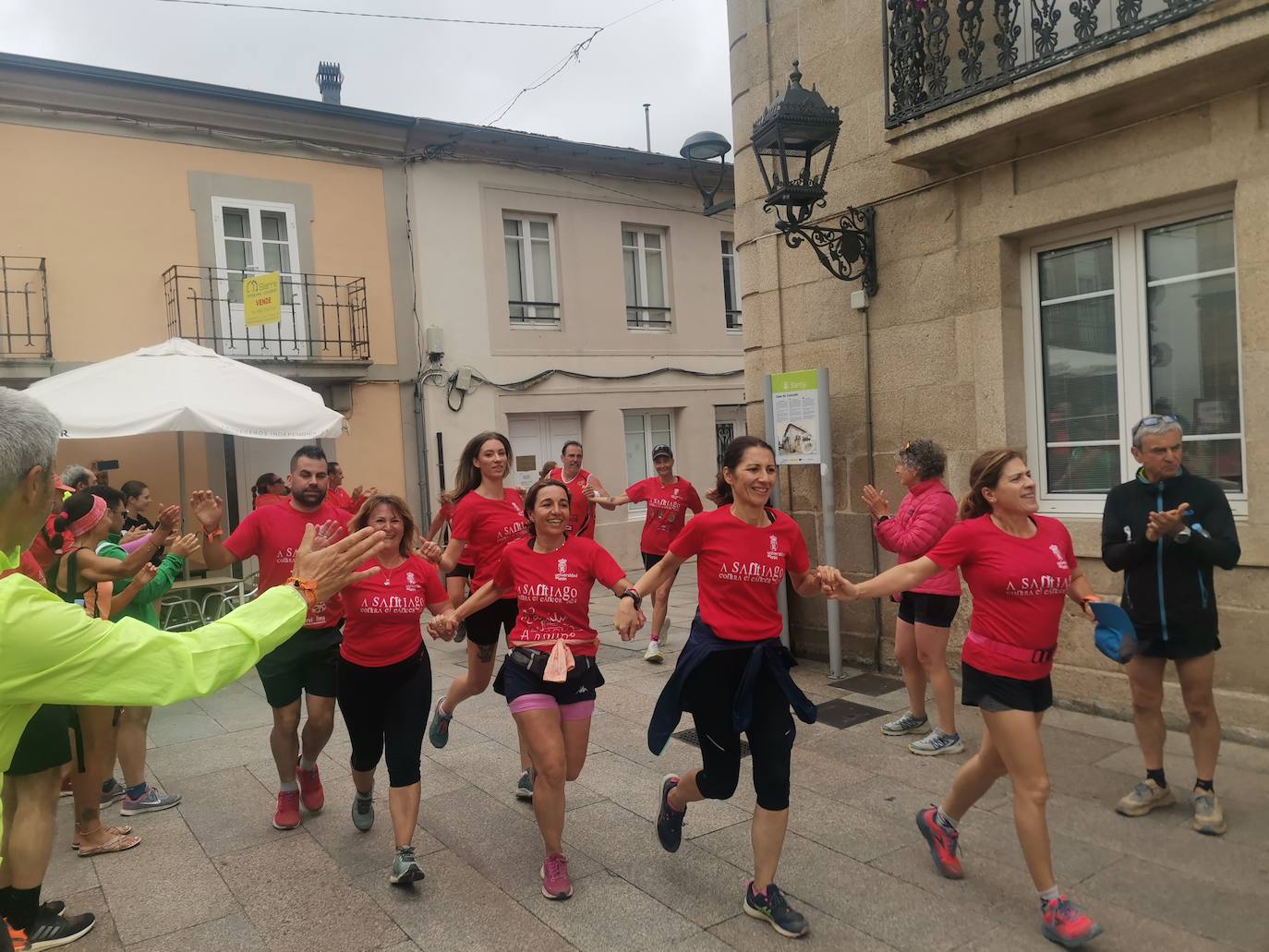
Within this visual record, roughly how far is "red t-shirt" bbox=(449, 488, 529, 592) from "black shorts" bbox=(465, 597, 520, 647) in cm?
16

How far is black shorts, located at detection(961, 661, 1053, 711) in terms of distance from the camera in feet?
10.9

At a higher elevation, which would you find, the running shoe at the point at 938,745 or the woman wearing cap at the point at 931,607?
the woman wearing cap at the point at 931,607

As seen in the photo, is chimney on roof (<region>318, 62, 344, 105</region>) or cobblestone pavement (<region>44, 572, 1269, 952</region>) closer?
cobblestone pavement (<region>44, 572, 1269, 952</region>)

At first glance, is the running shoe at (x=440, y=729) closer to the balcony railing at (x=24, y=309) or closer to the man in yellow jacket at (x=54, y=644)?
the man in yellow jacket at (x=54, y=644)

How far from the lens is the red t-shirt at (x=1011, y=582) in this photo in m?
3.35

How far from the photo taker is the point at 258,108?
11.6m

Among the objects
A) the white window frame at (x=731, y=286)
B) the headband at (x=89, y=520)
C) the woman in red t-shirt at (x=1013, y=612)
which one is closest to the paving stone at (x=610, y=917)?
the woman in red t-shirt at (x=1013, y=612)

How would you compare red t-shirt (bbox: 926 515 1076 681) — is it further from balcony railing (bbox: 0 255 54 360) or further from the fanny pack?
balcony railing (bbox: 0 255 54 360)

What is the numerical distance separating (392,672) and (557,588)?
0.82m

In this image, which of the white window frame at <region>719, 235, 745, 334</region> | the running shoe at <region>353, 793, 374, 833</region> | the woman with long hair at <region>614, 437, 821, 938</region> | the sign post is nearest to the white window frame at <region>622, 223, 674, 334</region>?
the white window frame at <region>719, 235, 745, 334</region>

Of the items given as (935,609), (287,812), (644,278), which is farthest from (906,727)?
(644,278)

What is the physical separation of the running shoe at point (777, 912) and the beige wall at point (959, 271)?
321 cm

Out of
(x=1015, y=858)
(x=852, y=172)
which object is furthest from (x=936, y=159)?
(x=1015, y=858)

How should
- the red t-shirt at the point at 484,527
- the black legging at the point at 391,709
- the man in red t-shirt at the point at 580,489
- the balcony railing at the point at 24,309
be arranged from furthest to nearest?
1. the balcony railing at the point at 24,309
2. the man in red t-shirt at the point at 580,489
3. the red t-shirt at the point at 484,527
4. the black legging at the point at 391,709
